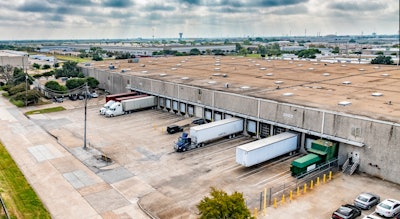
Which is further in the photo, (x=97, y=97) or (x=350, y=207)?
(x=97, y=97)

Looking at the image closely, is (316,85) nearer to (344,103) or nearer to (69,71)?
(344,103)

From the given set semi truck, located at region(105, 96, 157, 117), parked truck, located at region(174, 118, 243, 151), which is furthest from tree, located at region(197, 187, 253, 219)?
semi truck, located at region(105, 96, 157, 117)

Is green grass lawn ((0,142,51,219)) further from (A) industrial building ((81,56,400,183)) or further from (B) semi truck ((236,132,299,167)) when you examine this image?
(A) industrial building ((81,56,400,183))

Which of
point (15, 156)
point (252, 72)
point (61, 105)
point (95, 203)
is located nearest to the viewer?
point (95, 203)

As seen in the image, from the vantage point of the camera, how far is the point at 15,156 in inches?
1604

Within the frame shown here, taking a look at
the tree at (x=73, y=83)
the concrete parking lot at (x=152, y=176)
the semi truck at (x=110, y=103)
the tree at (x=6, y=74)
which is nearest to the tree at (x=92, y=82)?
the tree at (x=73, y=83)

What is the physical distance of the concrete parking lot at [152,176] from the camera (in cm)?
2862

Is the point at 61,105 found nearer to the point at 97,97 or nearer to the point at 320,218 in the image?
the point at 97,97

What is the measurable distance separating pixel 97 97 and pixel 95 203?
49.8m

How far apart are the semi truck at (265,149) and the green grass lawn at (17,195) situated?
61.7 ft

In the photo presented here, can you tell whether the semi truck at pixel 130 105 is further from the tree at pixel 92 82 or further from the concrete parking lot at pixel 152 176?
the tree at pixel 92 82

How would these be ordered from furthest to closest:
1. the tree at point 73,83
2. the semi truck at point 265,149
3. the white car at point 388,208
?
1. the tree at point 73,83
2. the semi truck at point 265,149
3. the white car at point 388,208

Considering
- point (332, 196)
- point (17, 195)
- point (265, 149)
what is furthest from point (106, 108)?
point (332, 196)

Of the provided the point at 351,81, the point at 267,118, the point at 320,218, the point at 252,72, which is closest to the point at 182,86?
the point at 267,118
